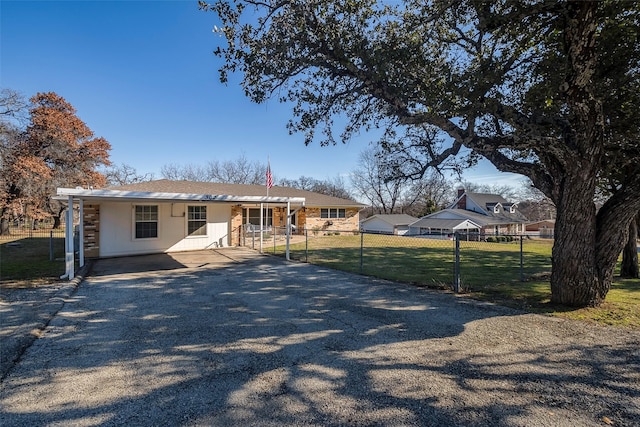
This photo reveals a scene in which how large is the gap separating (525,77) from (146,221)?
43.3 feet

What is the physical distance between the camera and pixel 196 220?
14.1 metres

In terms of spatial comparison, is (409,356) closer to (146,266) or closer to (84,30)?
(146,266)

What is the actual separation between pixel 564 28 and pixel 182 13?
7.26 meters

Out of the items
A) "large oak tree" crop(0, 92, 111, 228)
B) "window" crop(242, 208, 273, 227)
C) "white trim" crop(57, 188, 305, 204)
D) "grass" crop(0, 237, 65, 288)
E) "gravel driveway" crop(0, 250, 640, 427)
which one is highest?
"large oak tree" crop(0, 92, 111, 228)

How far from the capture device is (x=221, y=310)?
5367 mm

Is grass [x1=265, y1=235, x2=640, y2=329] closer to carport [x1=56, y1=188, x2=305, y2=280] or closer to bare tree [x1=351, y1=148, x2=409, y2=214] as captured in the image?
carport [x1=56, y1=188, x2=305, y2=280]

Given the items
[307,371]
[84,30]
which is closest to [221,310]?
[307,371]

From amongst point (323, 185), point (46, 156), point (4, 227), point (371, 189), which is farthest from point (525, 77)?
point (323, 185)

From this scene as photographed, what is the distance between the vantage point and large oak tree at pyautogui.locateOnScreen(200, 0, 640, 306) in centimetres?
471

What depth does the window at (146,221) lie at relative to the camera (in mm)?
12742

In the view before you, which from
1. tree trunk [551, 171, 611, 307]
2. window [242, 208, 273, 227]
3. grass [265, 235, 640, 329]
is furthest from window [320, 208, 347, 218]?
tree trunk [551, 171, 611, 307]

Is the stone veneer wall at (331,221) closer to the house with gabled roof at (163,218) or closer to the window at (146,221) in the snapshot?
the house with gabled roof at (163,218)

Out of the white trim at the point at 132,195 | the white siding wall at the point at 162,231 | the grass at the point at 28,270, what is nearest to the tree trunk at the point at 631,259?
the white trim at the point at 132,195

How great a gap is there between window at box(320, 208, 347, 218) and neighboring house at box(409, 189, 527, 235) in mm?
12518
